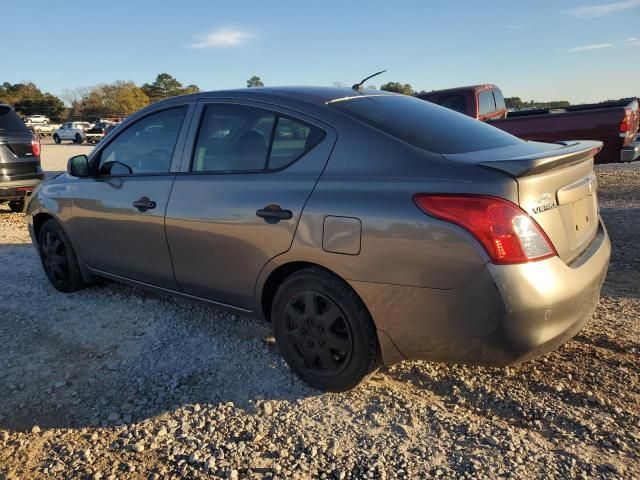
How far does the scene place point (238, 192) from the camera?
3.08 metres

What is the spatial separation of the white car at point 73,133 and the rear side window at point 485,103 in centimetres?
3695

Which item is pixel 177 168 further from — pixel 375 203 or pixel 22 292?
pixel 22 292

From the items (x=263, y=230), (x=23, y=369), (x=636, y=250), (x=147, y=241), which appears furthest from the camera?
(x=636, y=250)

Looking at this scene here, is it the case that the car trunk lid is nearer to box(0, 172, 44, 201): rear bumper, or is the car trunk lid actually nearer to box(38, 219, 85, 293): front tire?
box(38, 219, 85, 293): front tire

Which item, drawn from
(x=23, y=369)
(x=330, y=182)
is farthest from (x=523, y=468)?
(x=23, y=369)

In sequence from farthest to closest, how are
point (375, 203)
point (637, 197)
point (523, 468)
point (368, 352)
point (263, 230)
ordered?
point (637, 197), point (263, 230), point (368, 352), point (375, 203), point (523, 468)

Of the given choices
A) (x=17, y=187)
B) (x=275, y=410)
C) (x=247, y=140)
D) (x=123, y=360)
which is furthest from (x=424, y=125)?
(x=17, y=187)

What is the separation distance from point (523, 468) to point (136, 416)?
1.95 m

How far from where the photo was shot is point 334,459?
7.84 feet

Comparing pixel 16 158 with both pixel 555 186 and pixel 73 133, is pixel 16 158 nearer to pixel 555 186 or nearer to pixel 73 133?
pixel 555 186

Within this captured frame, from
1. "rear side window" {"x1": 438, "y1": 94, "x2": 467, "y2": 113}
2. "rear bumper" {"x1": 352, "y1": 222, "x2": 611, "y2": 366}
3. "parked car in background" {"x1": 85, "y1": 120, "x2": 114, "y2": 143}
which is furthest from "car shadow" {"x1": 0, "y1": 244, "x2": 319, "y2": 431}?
"parked car in background" {"x1": 85, "y1": 120, "x2": 114, "y2": 143}

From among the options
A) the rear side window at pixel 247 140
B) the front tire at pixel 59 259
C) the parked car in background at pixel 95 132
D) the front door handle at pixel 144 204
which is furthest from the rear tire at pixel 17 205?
the parked car in background at pixel 95 132

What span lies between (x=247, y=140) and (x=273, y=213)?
61cm

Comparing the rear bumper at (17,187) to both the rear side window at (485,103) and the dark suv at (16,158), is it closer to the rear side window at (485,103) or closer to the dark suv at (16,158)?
the dark suv at (16,158)
